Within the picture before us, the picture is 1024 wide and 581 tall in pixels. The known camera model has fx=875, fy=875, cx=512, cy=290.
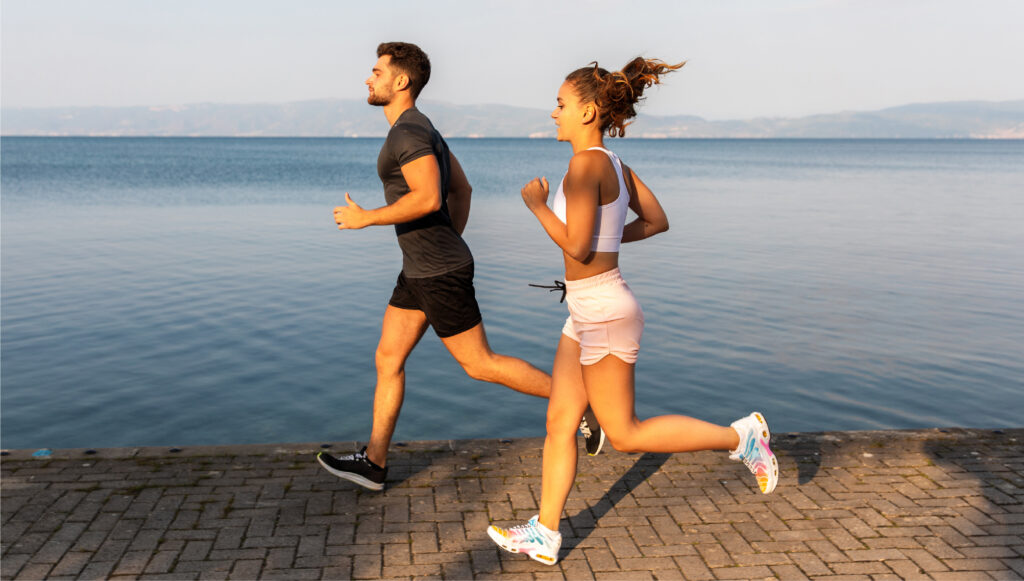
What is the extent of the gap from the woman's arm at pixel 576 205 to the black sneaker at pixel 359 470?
1.66 metres

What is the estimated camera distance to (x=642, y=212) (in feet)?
12.4

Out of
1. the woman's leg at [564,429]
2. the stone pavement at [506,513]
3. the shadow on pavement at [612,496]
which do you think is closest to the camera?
the stone pavement at [506,513]

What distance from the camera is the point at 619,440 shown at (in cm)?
359

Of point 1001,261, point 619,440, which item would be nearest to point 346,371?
point 619,440

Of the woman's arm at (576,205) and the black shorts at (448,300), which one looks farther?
the black shorts at (448,300)

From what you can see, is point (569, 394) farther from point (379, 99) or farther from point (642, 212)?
point (379, 99)

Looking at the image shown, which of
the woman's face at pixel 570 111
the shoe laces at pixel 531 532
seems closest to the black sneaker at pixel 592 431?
the shoe laces at pixel 531 532

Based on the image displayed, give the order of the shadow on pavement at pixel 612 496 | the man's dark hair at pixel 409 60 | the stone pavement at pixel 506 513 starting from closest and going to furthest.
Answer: the stone pavement at pixel 506 513, the shadow on pavement at pixel 612 496, the man's dark hair at pixel 409 60

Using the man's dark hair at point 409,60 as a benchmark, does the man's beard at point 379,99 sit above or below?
below

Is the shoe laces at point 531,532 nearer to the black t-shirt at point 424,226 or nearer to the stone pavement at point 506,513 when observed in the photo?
the stone pavement at point 506,513

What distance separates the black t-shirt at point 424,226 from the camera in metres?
4.04

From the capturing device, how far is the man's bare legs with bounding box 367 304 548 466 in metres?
4.23

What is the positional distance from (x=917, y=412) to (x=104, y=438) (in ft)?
22.0

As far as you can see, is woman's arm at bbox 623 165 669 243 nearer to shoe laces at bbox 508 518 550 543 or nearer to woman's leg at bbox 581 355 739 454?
woman's leg at bbox 581 355 739 454
